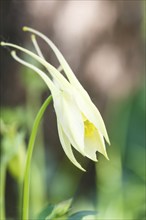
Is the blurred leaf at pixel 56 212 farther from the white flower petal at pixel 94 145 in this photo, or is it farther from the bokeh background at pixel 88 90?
the bokeh background at pixel 88 90

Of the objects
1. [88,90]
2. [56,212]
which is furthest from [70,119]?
[88,90]

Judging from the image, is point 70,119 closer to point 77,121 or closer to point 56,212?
point 77,121

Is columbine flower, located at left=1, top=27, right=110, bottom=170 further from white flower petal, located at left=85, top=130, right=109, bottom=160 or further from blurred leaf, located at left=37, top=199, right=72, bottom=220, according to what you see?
blurred leaf, located at left=37, top=199, right=72, bottom=220

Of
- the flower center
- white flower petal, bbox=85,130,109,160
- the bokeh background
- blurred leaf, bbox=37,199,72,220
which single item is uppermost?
the bokeh background

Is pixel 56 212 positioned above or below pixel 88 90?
below

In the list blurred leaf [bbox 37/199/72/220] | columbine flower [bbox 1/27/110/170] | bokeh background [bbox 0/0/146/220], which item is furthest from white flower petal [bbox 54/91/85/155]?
bokeh background [bbox 0/0/146/220]

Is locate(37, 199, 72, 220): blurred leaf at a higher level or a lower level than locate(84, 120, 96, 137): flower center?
lower

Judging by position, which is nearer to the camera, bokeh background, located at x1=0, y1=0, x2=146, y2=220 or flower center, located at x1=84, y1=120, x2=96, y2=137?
flower center, located at x1=84, y1=120, x2=96, y2=137

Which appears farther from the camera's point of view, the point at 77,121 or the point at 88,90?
the point at 88,90
